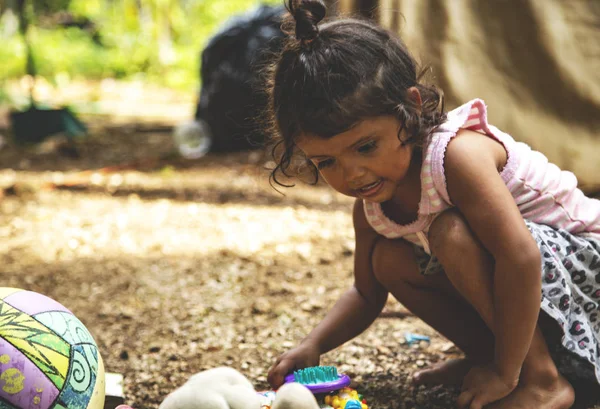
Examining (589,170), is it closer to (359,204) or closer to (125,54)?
(359,204)

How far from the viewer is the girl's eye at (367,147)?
1550 millimetres

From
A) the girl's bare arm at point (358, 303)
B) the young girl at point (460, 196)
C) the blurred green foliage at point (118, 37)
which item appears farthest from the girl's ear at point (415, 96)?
the blurred green foliage at point (118, 37)

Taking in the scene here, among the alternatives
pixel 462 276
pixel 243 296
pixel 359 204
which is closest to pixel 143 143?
pixel 243 296

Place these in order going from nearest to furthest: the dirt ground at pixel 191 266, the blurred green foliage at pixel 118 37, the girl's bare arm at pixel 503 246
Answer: the girl's bare arm at pixel 503 246 → the dirt ground at pixel 191 266 → the blurred green foliage at pixel 118 37

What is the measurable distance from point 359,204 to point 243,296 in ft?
3.07

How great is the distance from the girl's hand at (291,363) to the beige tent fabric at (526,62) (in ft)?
5.44

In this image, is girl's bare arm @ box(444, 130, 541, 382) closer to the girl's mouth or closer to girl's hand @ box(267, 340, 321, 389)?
the girl's mouth

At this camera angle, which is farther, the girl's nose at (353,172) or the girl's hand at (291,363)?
the girl's hand at (291,363)

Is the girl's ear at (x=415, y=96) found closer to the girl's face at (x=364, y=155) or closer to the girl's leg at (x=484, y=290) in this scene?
the girl's face at (x=364, y=155)

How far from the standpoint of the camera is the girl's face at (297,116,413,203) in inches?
60.4

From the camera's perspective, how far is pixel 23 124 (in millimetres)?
5574

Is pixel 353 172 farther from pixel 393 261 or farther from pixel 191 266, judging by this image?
pixel 191 266

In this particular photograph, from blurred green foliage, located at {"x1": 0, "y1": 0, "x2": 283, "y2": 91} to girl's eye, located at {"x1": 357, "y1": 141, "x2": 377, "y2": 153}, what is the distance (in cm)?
771

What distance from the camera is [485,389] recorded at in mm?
1562
